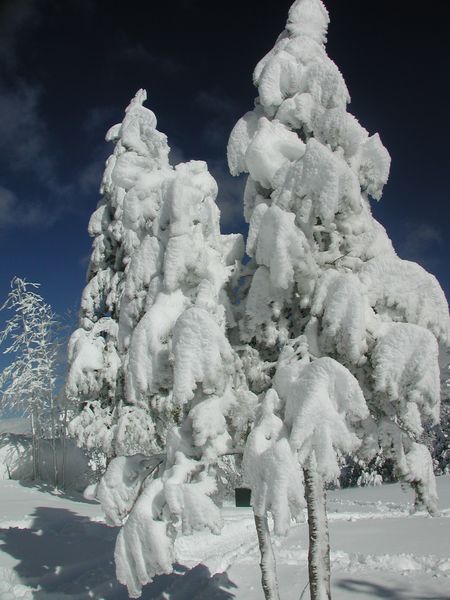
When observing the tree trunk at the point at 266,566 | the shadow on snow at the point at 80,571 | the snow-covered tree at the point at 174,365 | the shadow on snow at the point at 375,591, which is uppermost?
the snow-covered tree at the point at 174,365

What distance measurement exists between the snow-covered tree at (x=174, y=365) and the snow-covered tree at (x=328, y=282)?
775 millimetres

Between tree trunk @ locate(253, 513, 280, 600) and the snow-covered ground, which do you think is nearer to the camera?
tree trunk @ locate(253, 513, 280, 600)

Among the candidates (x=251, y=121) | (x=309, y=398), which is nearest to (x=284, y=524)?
(x=309, y=398)

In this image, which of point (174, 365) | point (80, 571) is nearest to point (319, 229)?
point (174, 365)

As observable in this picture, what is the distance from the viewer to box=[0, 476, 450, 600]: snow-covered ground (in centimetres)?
887

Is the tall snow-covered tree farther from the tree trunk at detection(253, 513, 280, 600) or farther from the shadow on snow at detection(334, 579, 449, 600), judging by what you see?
the shadow on snow at detection(334, 579, 449, 600)

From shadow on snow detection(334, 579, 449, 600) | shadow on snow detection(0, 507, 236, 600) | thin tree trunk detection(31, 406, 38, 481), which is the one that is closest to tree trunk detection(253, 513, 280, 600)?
shadow on snow detection(334, 579, 449, 600)

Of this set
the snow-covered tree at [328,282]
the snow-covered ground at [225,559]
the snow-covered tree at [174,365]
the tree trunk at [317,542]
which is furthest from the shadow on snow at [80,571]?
the snow-covered tree at [328,282]

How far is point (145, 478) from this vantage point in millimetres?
7492

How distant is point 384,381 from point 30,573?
7.82 m

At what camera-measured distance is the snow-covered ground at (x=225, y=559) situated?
8.87 metres

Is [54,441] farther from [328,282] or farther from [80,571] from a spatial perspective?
[328,282]

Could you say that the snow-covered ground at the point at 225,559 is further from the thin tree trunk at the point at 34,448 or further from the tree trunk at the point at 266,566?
the thin tree trunk at the point at 34,448

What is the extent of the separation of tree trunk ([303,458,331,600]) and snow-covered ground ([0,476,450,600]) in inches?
76.5
